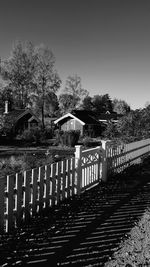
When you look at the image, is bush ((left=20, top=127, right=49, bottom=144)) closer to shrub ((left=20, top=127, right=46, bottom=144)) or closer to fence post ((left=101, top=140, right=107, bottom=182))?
shrub ((left=20, top=127, right=46, bottom=144))

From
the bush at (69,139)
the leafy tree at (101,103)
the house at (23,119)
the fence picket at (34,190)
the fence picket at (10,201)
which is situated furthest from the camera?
the leafy tree at (101,103)

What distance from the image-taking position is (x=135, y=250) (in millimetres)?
4039

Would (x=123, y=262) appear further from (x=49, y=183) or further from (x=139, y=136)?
(x=139, y=136)

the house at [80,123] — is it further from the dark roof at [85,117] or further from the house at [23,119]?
the house at [23,119]

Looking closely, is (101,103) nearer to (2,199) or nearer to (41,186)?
Answer: (41,186)

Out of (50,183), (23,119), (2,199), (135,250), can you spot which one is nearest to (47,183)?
(50,183)

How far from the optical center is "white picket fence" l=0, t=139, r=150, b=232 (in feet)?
15.4

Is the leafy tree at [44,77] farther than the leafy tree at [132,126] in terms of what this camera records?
Yes

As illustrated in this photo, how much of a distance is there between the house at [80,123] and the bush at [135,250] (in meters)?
35.9

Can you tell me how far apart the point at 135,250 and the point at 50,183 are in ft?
8.11

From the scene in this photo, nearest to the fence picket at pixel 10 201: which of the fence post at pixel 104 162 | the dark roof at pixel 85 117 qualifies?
the fence post at pixel 104 162

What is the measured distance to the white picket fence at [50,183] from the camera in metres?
4.68

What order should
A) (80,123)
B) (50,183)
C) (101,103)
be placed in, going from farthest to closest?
(101,103) < (80,123) < (50,183)

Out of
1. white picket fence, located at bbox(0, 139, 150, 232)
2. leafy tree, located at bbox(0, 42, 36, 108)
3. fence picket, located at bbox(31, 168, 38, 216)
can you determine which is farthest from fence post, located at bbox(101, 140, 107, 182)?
leafy tree, located at bbox(0, 42, 36, 108)
